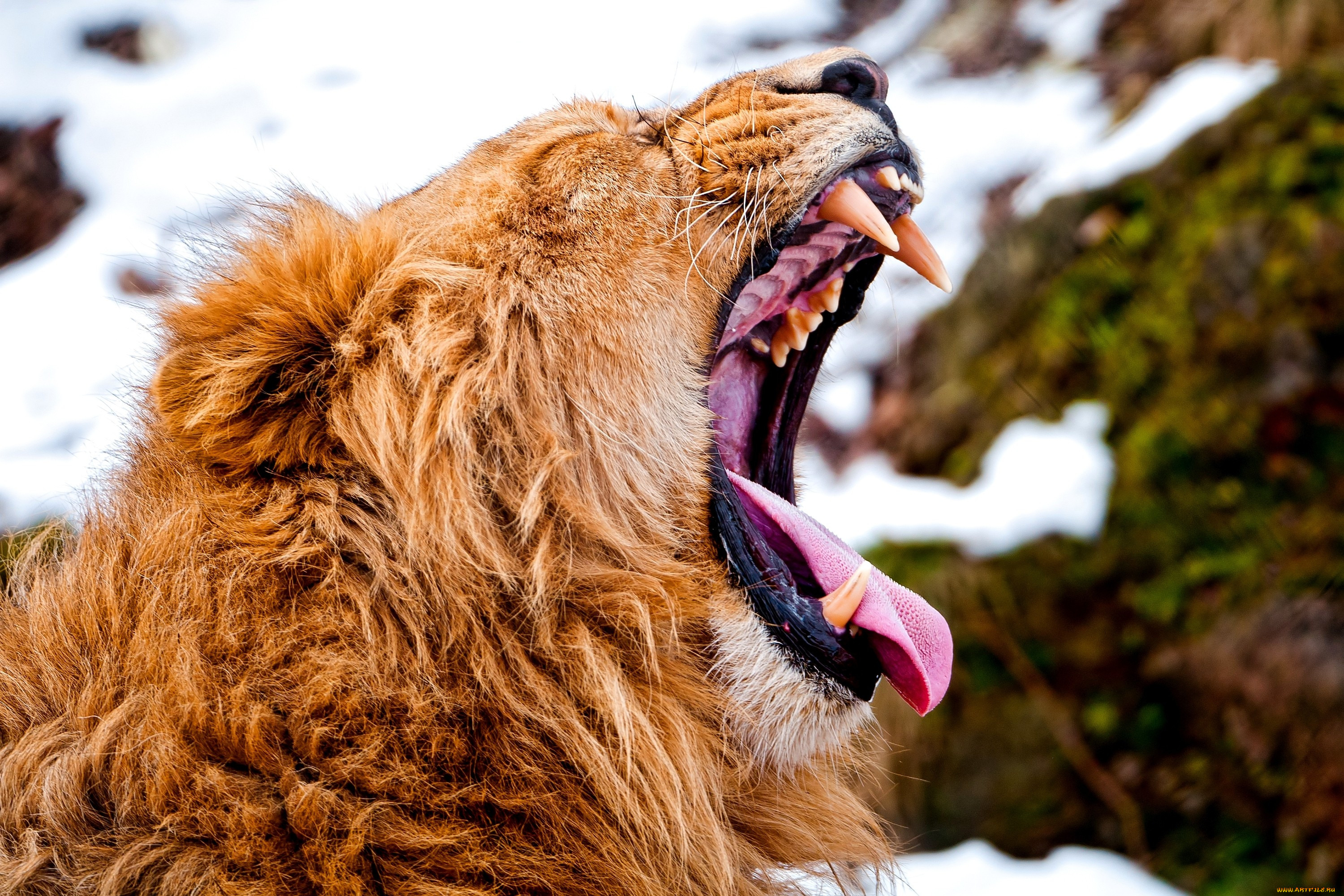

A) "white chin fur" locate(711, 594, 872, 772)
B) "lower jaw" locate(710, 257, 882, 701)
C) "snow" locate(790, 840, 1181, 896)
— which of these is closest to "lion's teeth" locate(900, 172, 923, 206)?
"lower jaw" locate(710, 257, 882, 701)

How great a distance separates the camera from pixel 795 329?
231 centimetres

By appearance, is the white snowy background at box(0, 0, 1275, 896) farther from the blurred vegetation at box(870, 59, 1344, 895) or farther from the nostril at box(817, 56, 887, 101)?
the nostril at box(817, 56, 887, 101)

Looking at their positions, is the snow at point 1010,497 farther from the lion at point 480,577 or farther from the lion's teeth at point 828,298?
the lion at point 480,577

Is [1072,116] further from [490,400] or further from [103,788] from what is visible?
[103,788]

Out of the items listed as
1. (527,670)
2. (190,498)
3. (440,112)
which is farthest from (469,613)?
(440,112)

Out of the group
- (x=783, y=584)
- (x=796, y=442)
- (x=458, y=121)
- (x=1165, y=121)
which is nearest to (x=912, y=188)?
(x=796, y=442)

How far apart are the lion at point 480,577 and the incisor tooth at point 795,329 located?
0.91ft

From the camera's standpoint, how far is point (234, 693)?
57.7 inches

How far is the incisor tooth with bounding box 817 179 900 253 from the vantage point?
6.48 ft

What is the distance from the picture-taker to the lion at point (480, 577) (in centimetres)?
147

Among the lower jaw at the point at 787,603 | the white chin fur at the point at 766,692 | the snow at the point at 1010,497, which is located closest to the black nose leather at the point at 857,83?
the lower jaw at the point at 787,603

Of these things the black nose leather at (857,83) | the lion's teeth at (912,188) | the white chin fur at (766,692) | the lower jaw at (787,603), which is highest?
the black nose leather at (857,83)

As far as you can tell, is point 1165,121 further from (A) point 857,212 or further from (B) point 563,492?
(B) point 563,492

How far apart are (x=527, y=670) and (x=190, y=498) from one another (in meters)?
0.59
